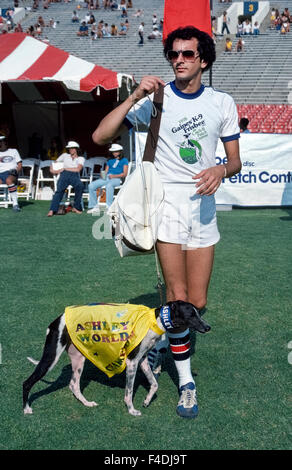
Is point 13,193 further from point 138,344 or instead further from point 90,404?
point 138,344

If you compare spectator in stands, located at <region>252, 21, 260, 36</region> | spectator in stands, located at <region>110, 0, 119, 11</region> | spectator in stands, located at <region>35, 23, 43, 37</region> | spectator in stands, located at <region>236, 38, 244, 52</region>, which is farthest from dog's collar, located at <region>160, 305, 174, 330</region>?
spectator in stands, located at <region>110, 0, 119, 11</region>

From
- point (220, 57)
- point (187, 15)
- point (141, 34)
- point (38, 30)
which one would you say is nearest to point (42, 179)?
point (187, 15)

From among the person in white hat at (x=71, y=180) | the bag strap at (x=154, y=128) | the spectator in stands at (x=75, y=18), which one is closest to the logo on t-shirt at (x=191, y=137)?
the bag strap at (x=154, y=128)

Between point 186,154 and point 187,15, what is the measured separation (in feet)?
3.81

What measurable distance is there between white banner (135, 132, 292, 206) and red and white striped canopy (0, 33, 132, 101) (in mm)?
1722

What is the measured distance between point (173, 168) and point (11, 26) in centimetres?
4684

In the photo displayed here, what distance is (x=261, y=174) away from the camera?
1321cm

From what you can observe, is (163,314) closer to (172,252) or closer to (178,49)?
(172,252)

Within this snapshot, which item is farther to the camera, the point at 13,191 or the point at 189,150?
the point at 13,191

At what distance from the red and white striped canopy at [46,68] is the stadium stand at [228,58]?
15.1m

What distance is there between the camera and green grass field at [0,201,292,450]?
130 inches

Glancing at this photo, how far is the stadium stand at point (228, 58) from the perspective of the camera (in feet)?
96.6

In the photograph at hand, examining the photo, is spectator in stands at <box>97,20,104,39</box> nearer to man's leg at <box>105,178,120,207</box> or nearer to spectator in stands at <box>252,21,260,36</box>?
spectator in stands at <box>252,21,260,36</box>

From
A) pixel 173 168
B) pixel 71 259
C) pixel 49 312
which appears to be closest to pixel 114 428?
pixel 173 168
